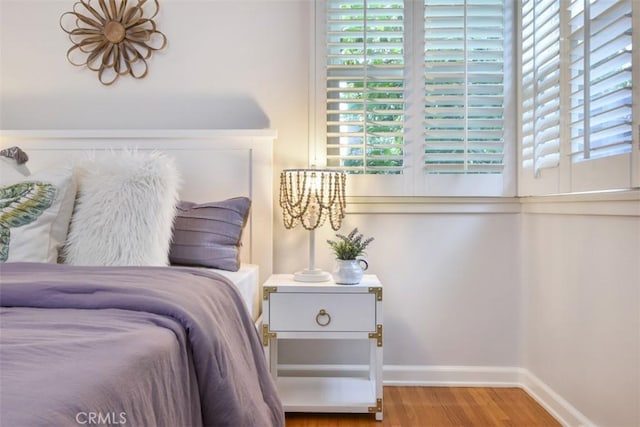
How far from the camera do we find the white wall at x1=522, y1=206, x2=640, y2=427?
1509 mm

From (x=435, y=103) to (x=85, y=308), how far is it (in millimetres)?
1791

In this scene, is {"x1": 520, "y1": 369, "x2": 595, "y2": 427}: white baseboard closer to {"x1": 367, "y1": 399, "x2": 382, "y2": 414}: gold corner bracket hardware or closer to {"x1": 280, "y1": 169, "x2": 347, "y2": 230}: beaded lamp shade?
{"x1": 367, "y1": 399, "x2": 382, "y2": 414}: gold corner bracket hardware

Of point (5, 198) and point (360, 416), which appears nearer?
point (5, 198)

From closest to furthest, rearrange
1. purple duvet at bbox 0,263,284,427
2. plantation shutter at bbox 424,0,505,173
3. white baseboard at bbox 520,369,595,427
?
1. purple duvet at bbox 0,263,284,427
2. white baseboard at bbox 520,369,595,427
3. plantation shutter at bbox 424,0,505,173

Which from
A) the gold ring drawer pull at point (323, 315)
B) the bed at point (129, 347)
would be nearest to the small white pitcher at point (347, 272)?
the gold ring drawer pull at point (323, 315)

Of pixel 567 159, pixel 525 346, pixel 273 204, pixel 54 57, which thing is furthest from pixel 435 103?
pixel 54 57

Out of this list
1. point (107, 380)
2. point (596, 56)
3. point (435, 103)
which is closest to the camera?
point (107, 380)

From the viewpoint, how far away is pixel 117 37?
2428 mm

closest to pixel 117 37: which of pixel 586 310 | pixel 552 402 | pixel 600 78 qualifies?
pixel 600 78

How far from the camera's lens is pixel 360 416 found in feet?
6.54

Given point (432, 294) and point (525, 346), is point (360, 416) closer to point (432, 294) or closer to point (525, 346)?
point (432, 294)

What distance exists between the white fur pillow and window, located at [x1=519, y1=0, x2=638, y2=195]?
1.54 meters

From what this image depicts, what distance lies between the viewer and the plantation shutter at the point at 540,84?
191 cm

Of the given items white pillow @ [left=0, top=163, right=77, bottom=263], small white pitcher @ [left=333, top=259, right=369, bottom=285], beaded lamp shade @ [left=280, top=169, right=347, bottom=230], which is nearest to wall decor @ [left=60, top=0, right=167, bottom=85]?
white pillow @ [left=0, top=163, right=77, bottom=263]
